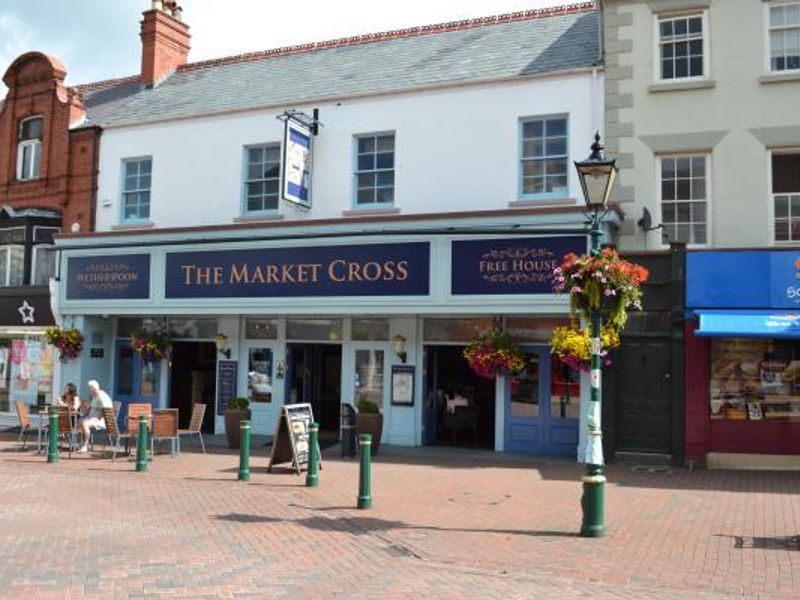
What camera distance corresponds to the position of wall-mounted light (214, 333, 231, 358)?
1812 cm

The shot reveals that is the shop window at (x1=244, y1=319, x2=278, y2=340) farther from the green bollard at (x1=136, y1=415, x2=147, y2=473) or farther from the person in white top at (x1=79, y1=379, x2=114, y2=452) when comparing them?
the green bollard at (x1=136, y1=415, x2=147, y2=473)

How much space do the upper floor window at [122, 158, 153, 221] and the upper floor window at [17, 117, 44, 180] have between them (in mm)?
2883

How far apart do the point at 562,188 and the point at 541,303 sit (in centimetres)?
237

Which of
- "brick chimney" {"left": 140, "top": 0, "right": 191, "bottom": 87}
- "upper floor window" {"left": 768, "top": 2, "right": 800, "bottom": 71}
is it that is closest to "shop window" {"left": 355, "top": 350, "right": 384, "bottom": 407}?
"upper floor window" {"left": 768, "top": 2, "right": 800, "bottom": 71}

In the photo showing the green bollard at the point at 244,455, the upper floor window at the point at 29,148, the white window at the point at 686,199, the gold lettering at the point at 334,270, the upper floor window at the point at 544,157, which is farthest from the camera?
the upper floor window at the point at 29,148

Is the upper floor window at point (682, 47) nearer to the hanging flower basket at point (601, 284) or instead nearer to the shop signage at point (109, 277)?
the hanging flower basket at point (601, 284)

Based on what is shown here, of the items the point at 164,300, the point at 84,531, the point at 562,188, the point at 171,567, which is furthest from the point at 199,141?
the point at 171,567

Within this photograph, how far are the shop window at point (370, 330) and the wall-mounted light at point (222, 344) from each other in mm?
2991

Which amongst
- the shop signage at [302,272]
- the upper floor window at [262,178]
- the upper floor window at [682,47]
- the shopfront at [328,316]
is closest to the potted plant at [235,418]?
the shopfront at [328,316]

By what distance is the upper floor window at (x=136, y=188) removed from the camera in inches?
761

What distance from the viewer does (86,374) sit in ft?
62.9

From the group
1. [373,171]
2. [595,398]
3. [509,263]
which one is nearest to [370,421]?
[509,263]

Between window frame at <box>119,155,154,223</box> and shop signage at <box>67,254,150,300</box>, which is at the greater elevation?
window frame at <box>119,155,154,223</box>

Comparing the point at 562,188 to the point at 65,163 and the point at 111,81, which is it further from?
the point at 111,81
